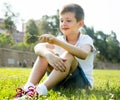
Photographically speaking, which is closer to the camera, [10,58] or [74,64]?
[74,64]

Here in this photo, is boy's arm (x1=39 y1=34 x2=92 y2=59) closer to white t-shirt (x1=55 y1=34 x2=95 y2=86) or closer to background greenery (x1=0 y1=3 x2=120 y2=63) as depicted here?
white t-shirt (x1=55 y1=34 x2=95 y2=86)

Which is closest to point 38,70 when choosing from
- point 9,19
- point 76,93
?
point 76,93

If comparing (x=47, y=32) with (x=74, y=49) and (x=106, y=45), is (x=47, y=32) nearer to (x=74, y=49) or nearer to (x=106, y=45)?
(x=106, y=45)

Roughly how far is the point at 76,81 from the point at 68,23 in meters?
0.81

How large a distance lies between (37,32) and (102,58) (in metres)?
29.8

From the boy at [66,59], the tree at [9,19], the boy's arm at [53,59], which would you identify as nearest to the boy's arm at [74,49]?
the boy at [66,59]

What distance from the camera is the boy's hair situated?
4820mm

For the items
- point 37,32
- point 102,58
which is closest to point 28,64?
point 37,32

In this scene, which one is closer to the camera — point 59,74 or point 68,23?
point 59,74

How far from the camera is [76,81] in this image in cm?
472

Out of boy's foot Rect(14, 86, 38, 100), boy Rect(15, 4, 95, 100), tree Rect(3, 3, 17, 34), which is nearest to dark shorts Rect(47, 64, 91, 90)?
boy Rect(15, 4, 95, 100)

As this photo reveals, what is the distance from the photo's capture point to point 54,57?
430 cm

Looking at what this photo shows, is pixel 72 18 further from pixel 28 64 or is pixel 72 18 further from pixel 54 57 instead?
pixel 28 64

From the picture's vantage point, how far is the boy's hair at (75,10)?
4.82m
